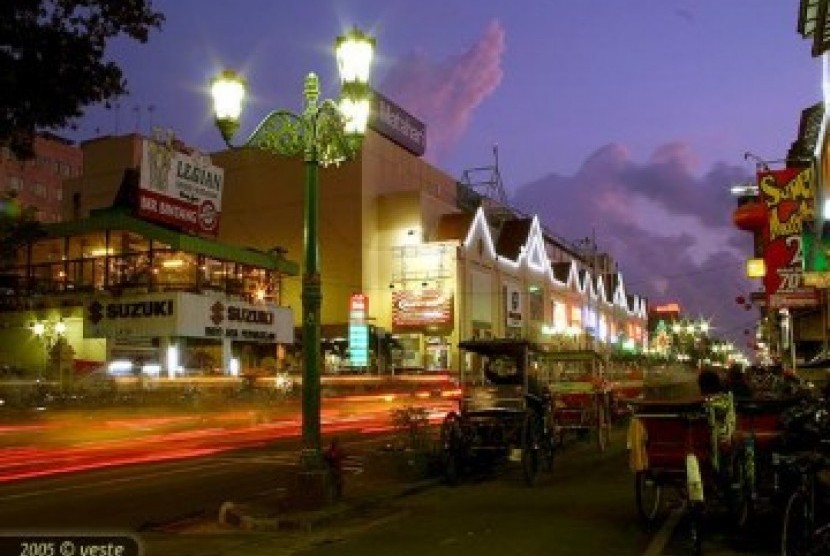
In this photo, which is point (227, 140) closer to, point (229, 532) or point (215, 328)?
point (229, 532)

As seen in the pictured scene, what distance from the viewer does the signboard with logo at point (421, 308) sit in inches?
2152

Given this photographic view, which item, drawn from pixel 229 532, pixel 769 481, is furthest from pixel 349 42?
pixel 769 481

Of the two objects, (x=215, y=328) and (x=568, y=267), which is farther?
(x=568, y=267)

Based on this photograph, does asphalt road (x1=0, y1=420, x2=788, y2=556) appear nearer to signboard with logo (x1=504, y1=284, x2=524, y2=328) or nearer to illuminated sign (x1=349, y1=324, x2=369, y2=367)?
illuminated sign (x1=349, y1=324, x2=369, y2=367)

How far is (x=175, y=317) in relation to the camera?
40.4 meters

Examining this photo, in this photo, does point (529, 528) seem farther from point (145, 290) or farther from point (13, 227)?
point (145, 290)

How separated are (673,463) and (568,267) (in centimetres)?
6932

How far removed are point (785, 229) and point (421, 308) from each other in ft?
97.0

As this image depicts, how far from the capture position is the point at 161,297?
134ft

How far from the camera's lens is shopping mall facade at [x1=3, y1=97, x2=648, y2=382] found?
4253cm

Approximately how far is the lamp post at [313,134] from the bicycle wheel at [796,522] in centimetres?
625

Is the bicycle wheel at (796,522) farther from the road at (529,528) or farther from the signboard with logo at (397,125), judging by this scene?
the signboard with logo at (397,125)

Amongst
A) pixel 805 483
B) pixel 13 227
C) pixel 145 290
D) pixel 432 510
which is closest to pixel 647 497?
pixel 432 510

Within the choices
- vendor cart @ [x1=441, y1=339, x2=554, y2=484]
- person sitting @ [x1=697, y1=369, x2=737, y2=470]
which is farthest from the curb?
person sitting @ [x1=697, y1=369, x2=737, y2=470]
